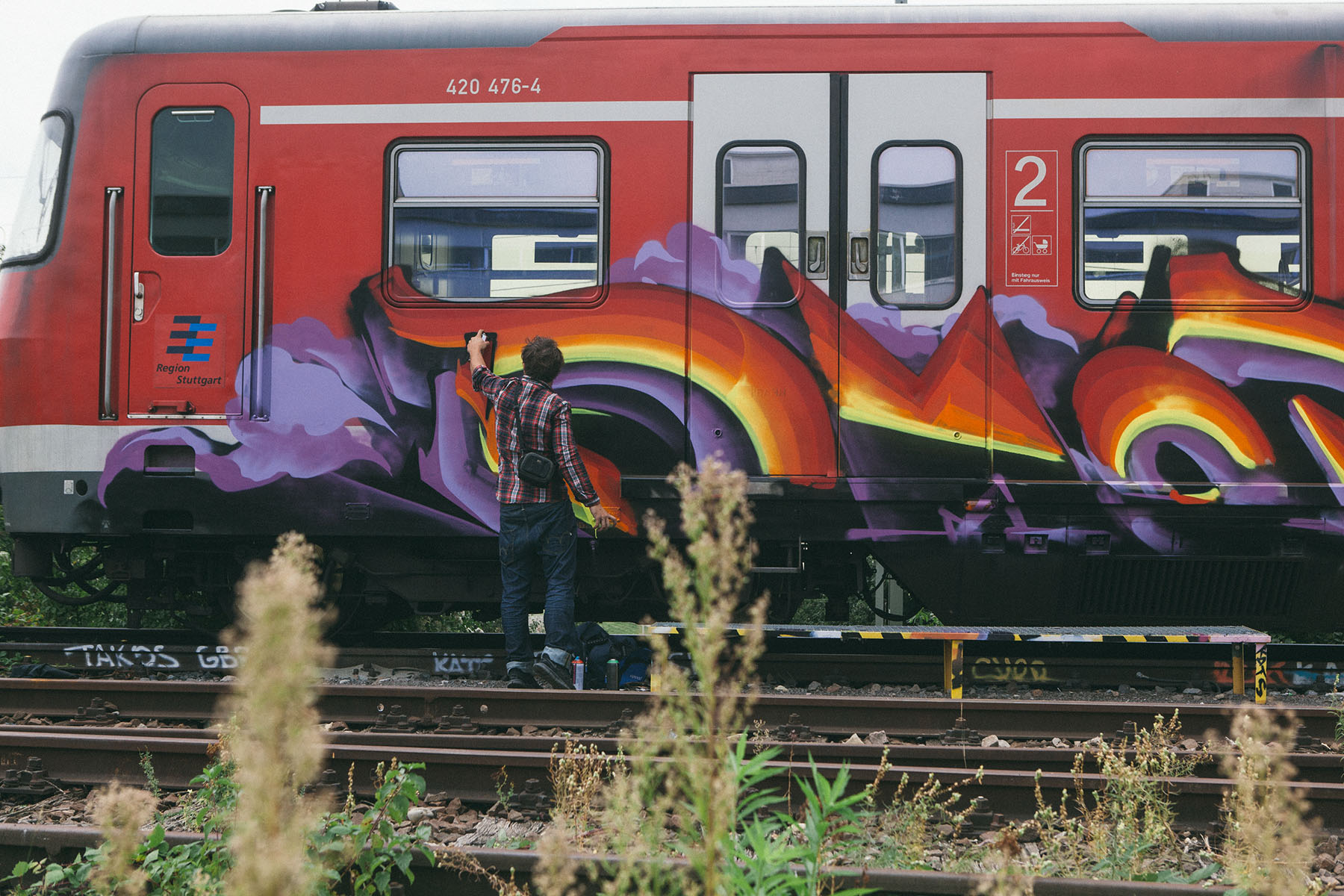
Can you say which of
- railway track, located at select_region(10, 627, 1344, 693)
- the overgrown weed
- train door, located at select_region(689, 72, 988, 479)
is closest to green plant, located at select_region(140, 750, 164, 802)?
the overgrown weed

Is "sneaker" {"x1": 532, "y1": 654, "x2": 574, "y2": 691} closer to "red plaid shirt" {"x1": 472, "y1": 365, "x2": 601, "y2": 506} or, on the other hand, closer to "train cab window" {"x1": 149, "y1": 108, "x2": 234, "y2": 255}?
"red plaid shirt" {"x1": 472, "y1": 365, "x2": 601, "y2": 506}

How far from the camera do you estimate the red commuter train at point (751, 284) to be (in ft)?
17.2

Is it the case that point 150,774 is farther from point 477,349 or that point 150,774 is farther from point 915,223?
point 915,223

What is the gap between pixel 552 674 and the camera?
17.0ft

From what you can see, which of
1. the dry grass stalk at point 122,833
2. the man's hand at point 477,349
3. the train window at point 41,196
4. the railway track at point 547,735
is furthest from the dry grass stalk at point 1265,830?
the train window at point 41,196

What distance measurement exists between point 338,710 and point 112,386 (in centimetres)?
235

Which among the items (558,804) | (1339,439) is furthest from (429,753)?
(1339,439)

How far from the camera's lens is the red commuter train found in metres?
5.25

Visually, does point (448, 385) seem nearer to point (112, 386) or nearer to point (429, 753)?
point (112, 386)

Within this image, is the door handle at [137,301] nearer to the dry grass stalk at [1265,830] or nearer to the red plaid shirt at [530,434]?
the red plaid shirt at [530,434]

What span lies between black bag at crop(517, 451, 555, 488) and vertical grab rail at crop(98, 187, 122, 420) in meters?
2.43

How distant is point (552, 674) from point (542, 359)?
168 cm

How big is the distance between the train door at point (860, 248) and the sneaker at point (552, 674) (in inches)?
60.0

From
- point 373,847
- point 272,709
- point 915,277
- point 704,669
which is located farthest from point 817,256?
point 272,709
